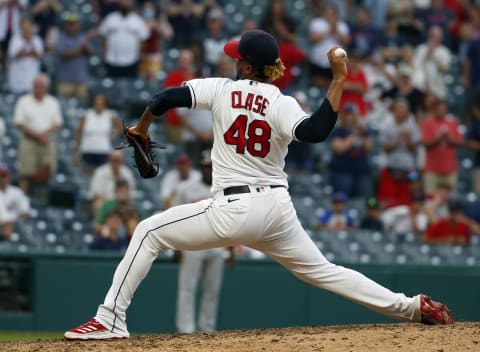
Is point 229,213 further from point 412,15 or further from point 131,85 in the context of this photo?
point 412,15

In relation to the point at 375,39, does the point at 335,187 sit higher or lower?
lower

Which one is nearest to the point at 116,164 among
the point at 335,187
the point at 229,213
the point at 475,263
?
the point at 335,187

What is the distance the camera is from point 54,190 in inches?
535

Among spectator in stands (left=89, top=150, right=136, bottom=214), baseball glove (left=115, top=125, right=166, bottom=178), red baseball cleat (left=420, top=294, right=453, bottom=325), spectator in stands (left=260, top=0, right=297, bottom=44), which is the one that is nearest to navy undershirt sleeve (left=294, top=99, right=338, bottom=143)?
baseball glove (left=115, top=125, right=166, bottom=178)

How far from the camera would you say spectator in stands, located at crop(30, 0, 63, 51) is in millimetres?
15625

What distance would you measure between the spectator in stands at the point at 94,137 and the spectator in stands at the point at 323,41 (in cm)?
351

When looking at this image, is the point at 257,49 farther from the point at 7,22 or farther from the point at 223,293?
the point at 7,22

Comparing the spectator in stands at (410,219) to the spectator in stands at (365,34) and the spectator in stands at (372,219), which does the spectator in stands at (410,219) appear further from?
the spectator in stands at (365,34)

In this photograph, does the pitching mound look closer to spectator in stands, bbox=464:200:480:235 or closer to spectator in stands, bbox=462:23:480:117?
spectator in stands, bbox=464:200:480:235

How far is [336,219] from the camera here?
13.6 metres

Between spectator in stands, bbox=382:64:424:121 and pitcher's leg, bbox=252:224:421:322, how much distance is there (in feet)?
27.4

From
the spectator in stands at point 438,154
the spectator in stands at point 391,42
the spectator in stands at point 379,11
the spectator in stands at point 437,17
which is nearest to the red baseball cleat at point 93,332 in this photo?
the spectator in stands at point 438,154

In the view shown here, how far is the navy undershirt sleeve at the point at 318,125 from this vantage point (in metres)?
6.30

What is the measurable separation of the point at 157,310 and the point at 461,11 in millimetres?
8495
